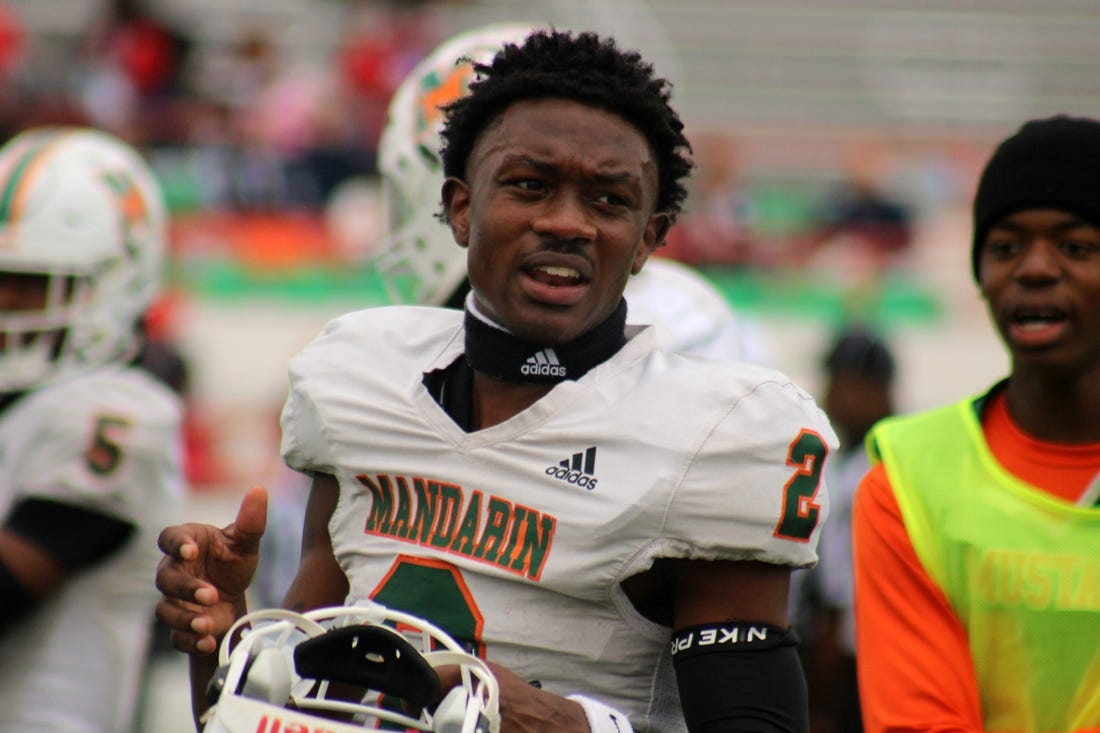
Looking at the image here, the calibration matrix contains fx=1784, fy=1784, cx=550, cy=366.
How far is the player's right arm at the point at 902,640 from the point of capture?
2.71 m

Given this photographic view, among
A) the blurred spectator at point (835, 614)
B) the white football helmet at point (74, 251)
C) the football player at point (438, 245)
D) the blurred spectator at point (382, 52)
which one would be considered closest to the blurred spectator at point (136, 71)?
the blurred spectator at point (382, 52)

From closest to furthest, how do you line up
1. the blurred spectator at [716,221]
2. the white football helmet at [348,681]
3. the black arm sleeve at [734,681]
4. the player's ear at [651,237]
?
the white football helmet at [348,681] → the black arm sleeve at [734,681] → the player's ear at [651,237] → the blurred spectator at [716,221]

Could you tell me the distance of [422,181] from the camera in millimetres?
3479

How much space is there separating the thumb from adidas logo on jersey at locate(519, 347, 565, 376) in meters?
0.39

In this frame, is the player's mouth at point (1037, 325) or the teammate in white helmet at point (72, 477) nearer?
the player's mouth at point (1037, 325)

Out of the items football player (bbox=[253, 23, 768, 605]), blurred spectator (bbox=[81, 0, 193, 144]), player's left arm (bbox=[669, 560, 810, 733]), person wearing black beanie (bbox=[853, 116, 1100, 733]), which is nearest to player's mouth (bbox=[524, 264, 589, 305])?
player's left arm (bbox=[669, 560, 810, 733])

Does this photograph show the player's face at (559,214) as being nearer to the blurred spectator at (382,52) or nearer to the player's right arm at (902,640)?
the player's right arm at (902,640)

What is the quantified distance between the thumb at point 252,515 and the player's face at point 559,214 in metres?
0.41

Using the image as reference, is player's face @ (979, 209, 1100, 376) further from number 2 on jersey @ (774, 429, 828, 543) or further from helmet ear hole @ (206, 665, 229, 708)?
helmet ear hole @ (206, 665, 229, 708)

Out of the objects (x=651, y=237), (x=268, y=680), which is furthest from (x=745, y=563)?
(x=268, y=680)

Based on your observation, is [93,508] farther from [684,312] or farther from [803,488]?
[803,488]

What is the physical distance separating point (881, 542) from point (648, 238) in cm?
68

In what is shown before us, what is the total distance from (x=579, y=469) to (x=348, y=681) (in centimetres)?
41

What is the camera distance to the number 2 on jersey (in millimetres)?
2262
